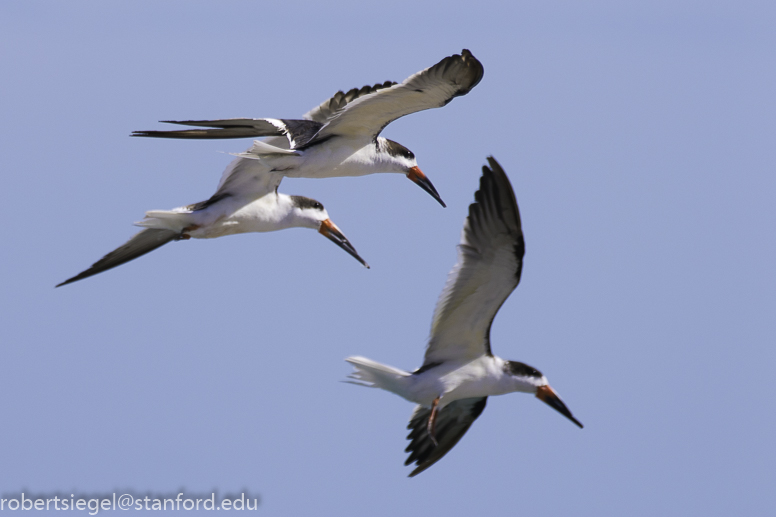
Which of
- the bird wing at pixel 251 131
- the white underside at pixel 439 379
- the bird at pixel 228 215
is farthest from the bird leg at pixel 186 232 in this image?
the white underside at pixel 439 379

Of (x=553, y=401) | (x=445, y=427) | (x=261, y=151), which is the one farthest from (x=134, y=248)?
(x=553, y=401)

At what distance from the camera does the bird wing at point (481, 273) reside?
997 cm

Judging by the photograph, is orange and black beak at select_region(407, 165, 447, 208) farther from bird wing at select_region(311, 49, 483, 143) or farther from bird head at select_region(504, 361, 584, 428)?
bird head at select_region(504, 361, 584, 428)

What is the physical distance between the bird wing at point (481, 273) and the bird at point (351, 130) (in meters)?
0.80

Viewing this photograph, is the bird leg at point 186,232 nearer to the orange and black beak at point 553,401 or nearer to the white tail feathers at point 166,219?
the white tail feathers at point 166,219

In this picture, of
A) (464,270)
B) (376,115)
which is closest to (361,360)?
(464,270)

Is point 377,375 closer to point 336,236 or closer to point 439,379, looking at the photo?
point 439,379

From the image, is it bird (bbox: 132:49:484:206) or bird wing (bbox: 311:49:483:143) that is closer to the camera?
bird wing (bbox: 311:49:483:143)

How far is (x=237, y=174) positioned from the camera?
37.8ft

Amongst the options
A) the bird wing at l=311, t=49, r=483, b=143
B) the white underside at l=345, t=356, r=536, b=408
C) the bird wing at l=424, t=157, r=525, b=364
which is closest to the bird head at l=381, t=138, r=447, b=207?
the bird wing at l=311, t=49, r=483, b=143

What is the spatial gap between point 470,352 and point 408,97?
228 centimetres

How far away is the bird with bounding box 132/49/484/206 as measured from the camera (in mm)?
10031

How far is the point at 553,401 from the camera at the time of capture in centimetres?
1094

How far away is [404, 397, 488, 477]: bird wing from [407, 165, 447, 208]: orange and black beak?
2.15 meters
